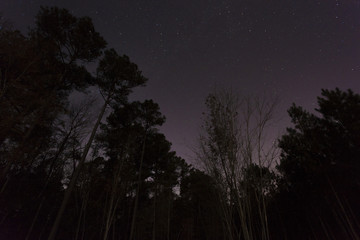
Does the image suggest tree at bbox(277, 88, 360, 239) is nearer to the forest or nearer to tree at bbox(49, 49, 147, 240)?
the forest

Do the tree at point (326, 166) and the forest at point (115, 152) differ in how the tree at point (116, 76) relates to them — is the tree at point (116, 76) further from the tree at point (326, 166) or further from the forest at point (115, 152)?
the tree at point (326, 166)

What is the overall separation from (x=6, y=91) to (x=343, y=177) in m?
18.4

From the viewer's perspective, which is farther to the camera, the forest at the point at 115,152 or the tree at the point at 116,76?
the tree at the point at 116,76

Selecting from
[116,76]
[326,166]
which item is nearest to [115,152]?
[116,76]

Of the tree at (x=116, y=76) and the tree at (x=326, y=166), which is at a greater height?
the tree at (x=116, y=76)

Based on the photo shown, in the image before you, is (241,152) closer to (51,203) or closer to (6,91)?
(6,91)

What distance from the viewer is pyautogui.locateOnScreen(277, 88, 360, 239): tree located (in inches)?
392

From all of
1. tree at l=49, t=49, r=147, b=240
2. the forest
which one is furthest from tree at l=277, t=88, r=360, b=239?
tree at l=49, t=49, r=147, b=240

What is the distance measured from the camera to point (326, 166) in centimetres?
1046

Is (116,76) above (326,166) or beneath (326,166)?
above

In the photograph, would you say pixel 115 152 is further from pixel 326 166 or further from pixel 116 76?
pixel 326 166

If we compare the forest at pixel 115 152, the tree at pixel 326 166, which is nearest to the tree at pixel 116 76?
the forest at pixel 115 152

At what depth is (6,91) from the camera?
6641 millimetres

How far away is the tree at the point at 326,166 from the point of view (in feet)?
32.7
